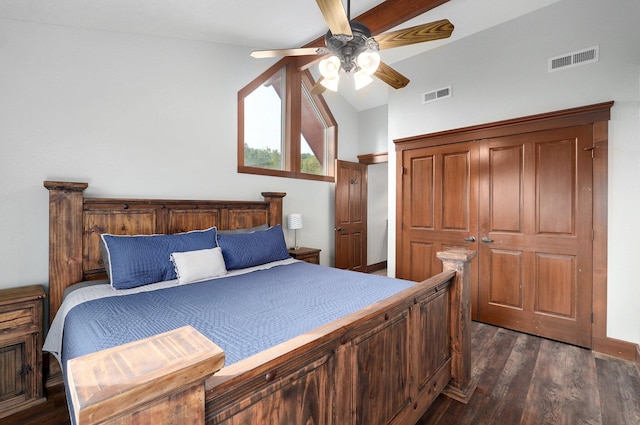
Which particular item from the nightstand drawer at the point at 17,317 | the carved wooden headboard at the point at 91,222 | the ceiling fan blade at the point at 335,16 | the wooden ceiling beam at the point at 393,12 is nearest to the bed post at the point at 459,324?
the ceiling fan blade at the point at 335,16

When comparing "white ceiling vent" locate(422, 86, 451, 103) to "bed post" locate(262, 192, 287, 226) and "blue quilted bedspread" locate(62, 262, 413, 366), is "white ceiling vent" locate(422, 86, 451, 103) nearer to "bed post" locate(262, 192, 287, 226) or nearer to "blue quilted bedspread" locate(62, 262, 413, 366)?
"bed post" locate(262, 192, 287, 226)

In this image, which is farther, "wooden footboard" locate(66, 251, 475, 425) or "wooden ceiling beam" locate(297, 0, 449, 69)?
"wooden ceiling beam" locate(297, 0, 449, 69)

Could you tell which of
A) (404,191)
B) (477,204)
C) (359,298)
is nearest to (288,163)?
(404,191)

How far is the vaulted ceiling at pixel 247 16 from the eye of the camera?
2256 mm

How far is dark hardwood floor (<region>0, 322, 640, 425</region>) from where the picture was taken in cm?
187

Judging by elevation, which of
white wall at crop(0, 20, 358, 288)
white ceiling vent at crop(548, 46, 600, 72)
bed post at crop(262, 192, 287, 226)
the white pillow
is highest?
white ceiling vent at crop(548, 46, 600, 72)

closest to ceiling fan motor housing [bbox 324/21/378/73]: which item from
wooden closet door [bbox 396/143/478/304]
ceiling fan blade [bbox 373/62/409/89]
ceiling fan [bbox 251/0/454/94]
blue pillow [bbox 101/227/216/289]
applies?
ceiling fan [bbox 251/0/454/94]

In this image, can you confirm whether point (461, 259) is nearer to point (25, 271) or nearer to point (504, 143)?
point (504, 143)

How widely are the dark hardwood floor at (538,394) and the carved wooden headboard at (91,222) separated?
85cm

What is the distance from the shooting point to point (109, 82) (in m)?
2.59

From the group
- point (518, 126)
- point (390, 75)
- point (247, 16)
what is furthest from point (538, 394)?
point (247, 16)

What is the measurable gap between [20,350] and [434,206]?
3930mm

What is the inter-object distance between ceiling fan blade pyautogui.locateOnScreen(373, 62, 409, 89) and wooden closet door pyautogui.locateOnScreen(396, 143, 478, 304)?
1.48 metres

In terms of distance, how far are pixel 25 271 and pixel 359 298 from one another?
246 cm
